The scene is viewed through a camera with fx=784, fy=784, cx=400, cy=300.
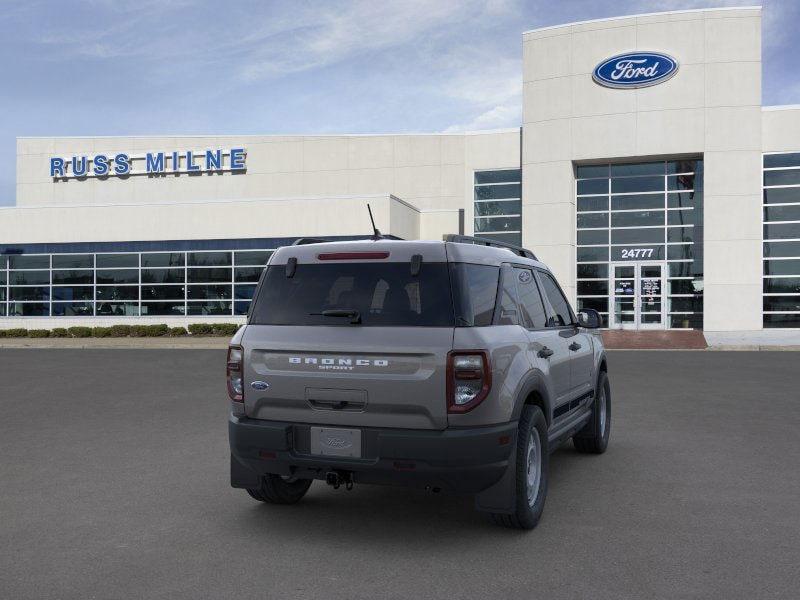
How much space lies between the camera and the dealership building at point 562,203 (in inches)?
1143

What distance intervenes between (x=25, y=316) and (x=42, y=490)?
32.7m

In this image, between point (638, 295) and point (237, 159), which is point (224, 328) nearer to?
point (237, 159)

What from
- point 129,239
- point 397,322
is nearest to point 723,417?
point 397,322

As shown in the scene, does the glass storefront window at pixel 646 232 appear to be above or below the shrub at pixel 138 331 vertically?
above

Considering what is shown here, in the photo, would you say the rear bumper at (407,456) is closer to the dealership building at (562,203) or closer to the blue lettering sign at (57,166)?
the dealership building at (562,203)

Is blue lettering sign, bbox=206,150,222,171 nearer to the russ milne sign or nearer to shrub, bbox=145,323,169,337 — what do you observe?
the russ milne sign

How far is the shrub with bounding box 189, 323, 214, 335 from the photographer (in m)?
31.1

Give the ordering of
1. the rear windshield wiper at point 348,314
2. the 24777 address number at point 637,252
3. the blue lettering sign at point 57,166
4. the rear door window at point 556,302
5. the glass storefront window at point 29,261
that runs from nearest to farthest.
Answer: the rear windshield wiper at point 348,314 < the rear door window at point 556,302 < the 24777 address number at point 637,252 < the glass storefront window at point 29,261 < the blue lettering sign at point 57,166

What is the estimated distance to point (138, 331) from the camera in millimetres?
31297

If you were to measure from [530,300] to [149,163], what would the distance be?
36107 mm

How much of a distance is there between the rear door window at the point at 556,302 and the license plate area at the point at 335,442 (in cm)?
225

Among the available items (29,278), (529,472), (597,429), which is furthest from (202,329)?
(529,472)

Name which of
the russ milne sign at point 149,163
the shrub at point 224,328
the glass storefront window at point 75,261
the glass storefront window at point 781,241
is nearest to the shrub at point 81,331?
the glass storefront window at point 75,261

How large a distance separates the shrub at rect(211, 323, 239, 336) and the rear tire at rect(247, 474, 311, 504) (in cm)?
2511
